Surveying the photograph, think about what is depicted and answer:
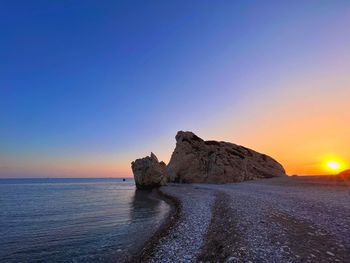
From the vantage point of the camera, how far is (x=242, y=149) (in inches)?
4082

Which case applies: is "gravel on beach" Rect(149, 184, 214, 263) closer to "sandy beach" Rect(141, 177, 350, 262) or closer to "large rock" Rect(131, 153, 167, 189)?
"sandy beach" Rect(141, 177, 350, 262)

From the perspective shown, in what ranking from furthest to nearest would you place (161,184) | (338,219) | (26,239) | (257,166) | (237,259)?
(257,166), (161,184), (26,239), (338,219), (237,259)

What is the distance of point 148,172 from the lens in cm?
7075

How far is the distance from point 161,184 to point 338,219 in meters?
58.1

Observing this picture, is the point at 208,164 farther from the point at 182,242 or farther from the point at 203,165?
the point at 182,242

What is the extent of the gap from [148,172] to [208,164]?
23.5 metres

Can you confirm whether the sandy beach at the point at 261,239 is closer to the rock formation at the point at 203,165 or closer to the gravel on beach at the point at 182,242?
the gravel on beach at the point at 182,242

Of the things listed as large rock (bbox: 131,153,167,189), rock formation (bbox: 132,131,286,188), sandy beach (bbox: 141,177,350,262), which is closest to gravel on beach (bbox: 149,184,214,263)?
sandy beach (bbox: 141,177,350,262)

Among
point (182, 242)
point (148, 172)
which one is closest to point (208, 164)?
point (148, 172)

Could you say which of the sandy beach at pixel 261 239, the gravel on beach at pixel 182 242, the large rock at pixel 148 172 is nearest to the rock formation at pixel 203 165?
the large rock at pixel 148 172

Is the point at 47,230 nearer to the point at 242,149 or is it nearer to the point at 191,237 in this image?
the point at 191,237

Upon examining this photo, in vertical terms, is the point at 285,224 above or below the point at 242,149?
below

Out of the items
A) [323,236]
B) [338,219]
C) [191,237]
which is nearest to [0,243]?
[191,237]

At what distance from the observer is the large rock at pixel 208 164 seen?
82.9 meters
